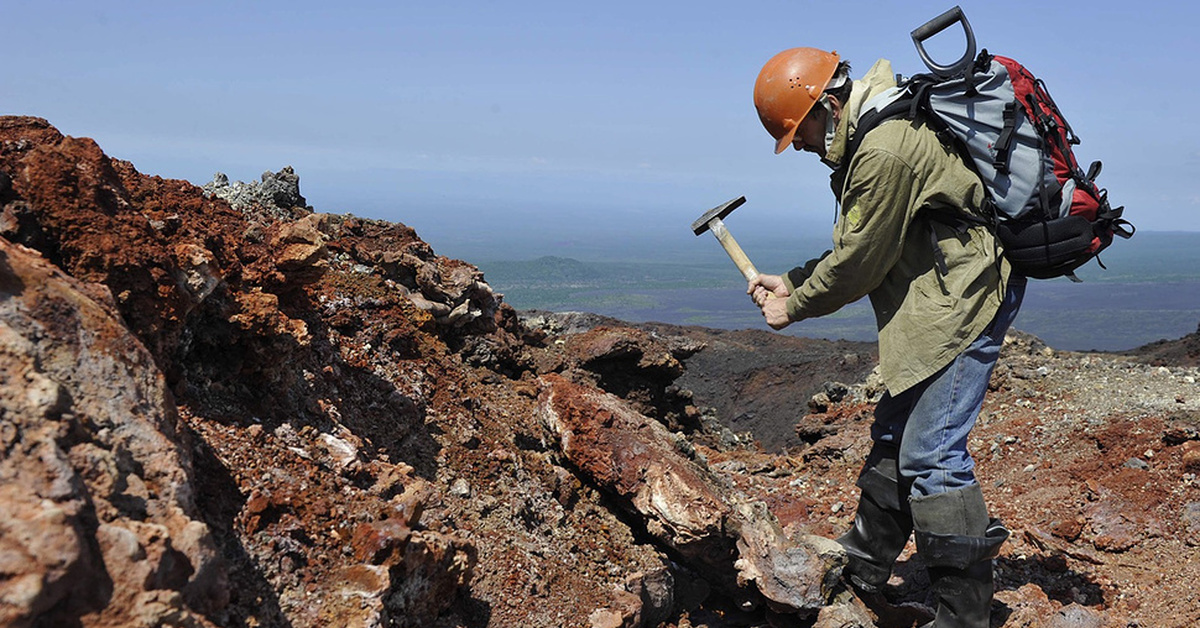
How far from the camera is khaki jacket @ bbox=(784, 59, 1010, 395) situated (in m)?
3.29

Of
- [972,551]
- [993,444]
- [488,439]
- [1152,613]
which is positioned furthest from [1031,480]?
[488,439]

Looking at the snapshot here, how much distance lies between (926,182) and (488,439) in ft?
8.02

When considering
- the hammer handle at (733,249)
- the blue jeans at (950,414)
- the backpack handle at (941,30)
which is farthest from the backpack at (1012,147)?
the hammer handle at (733,249)

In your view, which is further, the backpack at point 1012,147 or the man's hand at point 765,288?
the man's hand at point 765,288

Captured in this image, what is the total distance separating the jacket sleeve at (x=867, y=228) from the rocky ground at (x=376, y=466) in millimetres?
1233

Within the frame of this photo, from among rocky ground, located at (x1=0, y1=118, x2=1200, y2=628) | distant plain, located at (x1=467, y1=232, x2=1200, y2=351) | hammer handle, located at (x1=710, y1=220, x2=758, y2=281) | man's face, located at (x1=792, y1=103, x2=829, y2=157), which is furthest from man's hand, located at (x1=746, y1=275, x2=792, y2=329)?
distant plain, located at (x1=467, y1=232, x2=1200, y2=351)

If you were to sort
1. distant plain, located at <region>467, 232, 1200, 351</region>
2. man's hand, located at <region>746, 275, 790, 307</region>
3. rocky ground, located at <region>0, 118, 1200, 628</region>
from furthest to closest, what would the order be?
distant plain, located at <region>467, 232, 1200, 351</region>
man's hand, located at <region>746, 275, 790, 307</region>
rocky ground, located at <region>0, 118, 1200, 628</region>

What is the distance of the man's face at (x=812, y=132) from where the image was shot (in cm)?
356

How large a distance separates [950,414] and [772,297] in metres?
0.93

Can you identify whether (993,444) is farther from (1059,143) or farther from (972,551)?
(1059,143)

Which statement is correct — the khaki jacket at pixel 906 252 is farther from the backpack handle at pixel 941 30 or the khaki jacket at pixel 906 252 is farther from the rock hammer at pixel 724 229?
the rock hammer at pixel 724 229

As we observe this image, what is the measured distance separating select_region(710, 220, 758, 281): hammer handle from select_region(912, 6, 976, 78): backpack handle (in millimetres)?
1255

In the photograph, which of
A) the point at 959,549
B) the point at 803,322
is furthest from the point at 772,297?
the point at 803,322

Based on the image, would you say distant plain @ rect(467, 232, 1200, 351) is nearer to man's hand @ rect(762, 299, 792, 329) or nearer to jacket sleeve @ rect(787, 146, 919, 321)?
man's hand @ rect(762, 299, 792, 329)
